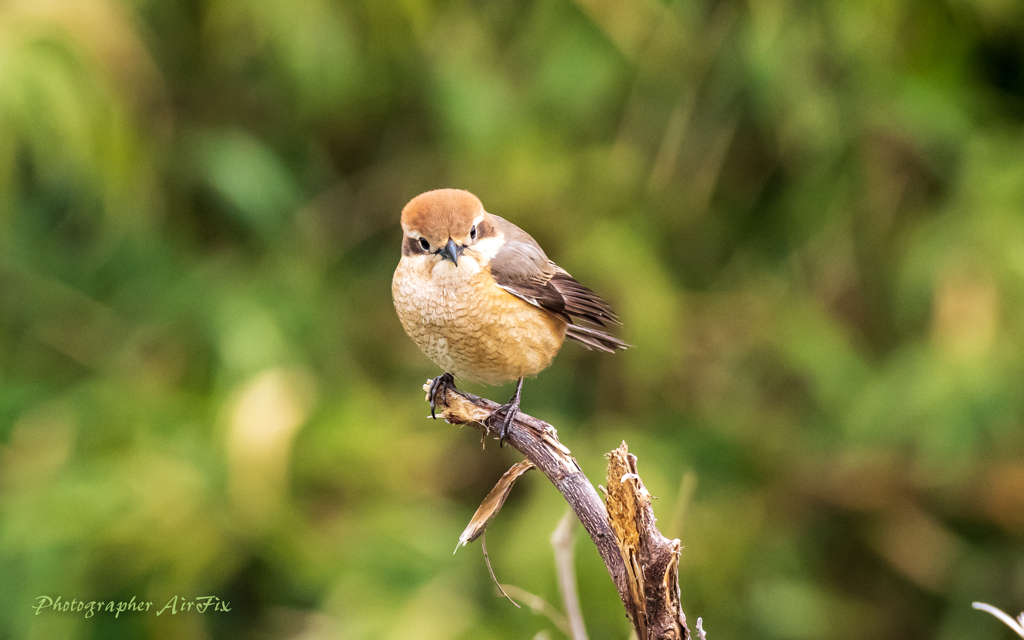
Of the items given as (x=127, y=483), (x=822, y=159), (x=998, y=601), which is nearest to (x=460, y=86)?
(x=822, y=159)

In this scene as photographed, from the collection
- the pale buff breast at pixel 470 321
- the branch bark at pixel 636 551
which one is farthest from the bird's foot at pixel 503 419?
the branch bark at pixel 636 551

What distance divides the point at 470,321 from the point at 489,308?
6 cm

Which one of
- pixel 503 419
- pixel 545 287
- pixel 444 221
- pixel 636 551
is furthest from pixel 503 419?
pixel 636 551

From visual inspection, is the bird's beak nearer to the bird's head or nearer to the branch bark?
the bird's head

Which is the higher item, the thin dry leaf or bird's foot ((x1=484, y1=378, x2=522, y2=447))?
bird's foot ((x1=484, y1=378, x2=522, y2=447))

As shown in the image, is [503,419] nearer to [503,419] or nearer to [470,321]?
[503,419]

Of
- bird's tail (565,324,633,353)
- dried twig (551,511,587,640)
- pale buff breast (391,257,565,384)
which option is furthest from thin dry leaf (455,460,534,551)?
bird's tail (565,324,633,353)

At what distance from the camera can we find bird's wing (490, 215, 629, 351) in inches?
80.0

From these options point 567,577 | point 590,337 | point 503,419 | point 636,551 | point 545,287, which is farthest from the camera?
point 590,337

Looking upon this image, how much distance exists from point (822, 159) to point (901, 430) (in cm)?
122

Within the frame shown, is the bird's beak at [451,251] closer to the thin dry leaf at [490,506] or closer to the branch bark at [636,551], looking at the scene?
the thin dry leaf at [490,506]

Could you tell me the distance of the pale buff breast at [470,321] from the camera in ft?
6.81

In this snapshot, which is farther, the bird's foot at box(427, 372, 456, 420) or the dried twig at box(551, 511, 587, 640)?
the bird's foot at box(427, 372, 456, 420)

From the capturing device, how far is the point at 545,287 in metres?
2.15
